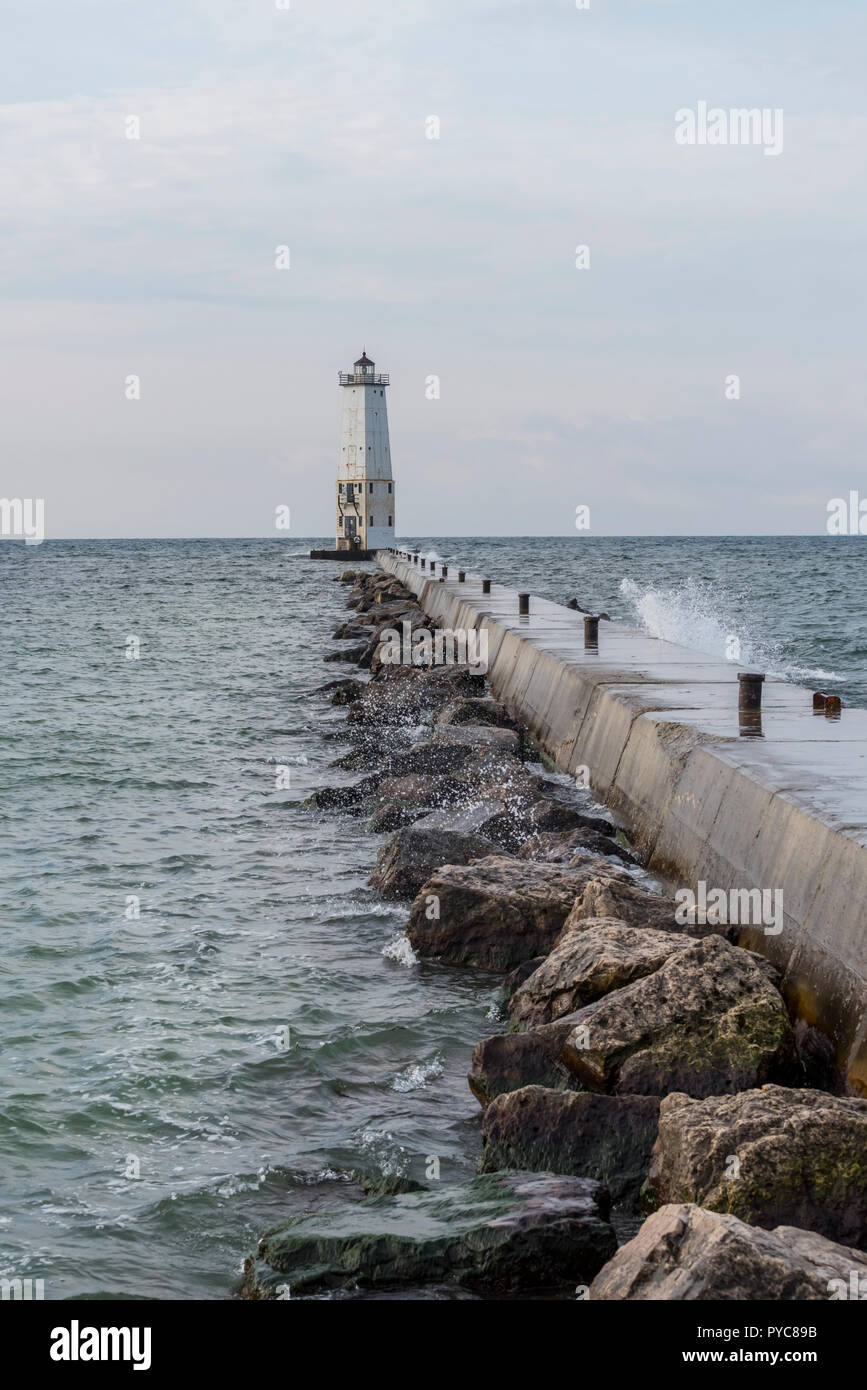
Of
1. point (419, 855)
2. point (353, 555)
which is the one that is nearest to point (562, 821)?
point (419, 855)

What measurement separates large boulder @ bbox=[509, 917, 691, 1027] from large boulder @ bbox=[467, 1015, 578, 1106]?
12.4 inches

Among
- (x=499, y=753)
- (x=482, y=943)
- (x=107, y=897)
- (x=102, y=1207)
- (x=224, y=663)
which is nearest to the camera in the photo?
(x=102, y=1207)

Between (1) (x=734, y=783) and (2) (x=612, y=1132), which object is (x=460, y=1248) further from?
(1) (x=734, y=783)

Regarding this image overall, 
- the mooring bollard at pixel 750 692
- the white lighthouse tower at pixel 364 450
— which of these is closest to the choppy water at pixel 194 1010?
the mooring bollard at pixel 750 692

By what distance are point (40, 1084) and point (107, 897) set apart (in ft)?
11.9

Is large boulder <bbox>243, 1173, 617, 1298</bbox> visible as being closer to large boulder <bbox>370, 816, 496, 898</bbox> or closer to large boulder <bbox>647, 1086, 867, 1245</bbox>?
large boulder <bbox>647, 1086, 867, 1245</bbox>

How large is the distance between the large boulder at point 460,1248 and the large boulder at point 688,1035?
0.88 meters

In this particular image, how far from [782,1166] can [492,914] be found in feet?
12.1

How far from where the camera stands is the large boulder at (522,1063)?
19.9ft

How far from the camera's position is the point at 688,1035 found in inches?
228

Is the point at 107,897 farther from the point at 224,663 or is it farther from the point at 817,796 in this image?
the point at 224,663

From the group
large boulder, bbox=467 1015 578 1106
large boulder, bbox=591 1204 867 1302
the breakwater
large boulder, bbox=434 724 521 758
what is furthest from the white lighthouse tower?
large boulder, bbox=591 1204 867 1302
